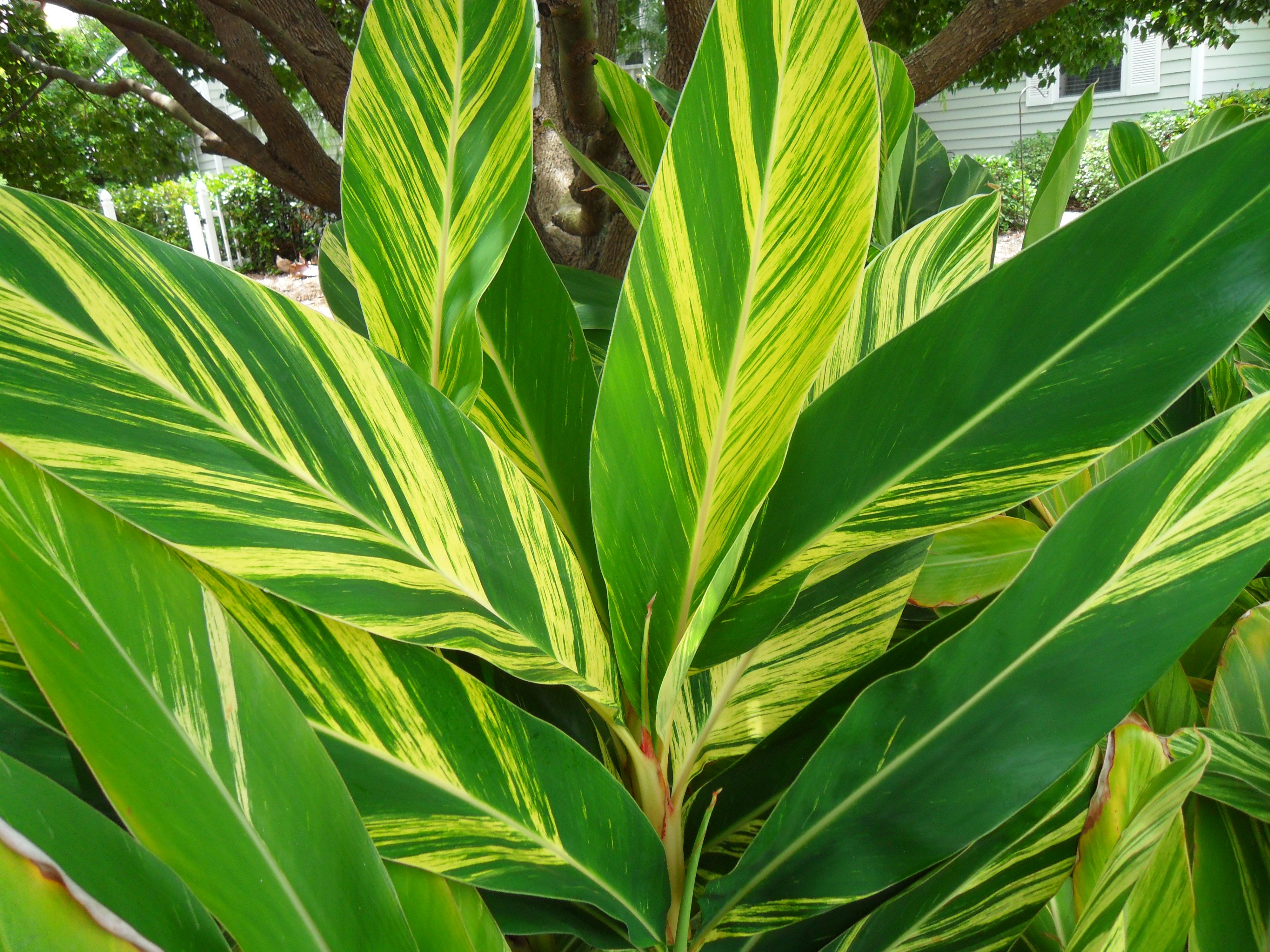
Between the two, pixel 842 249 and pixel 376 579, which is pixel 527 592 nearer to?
pixel 376 579

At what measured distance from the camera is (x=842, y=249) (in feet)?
1.05

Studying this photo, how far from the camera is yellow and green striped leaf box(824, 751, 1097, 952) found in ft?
1.26

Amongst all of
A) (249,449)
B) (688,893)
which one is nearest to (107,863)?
(249,449)

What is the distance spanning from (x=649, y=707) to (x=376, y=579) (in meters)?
0.16

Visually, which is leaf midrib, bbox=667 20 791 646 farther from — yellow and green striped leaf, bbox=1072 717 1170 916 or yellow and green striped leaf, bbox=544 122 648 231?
yellow and green striped leaf, bbox=544 122 648 231

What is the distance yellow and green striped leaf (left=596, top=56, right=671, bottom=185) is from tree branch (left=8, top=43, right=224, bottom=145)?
115 inches

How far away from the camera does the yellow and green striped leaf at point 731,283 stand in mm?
307

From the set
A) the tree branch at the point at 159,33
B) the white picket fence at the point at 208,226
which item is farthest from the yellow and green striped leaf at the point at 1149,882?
the white picket fence at the point at 208,226

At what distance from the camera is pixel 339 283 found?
660 mm

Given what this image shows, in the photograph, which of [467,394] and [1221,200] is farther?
[467,394]

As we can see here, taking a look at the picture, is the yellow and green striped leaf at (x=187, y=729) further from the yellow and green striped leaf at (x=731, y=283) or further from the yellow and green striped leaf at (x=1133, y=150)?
the yellow and green striped leaf at (x=1133, y=150)

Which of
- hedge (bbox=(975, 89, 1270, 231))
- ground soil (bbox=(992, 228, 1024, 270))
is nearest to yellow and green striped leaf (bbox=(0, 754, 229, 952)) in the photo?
ground soil (bbox=(992, 228, 1024, 270))

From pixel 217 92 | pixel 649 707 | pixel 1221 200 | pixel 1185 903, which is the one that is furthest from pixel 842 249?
pixel 217 92

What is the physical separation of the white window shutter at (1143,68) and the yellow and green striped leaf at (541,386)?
13.6m
